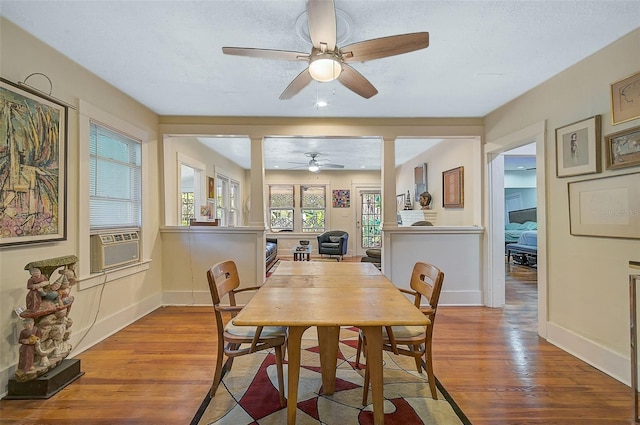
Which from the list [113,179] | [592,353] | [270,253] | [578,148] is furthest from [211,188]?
[592,353]

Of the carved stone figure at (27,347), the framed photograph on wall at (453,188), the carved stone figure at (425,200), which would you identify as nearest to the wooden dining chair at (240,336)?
the carved stone figure at (27,347)

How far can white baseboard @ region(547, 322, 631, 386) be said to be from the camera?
6.76 feet

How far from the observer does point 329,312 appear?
1347 mm

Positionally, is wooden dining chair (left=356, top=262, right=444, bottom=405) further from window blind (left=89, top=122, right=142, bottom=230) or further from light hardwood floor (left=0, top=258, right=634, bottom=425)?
window blind (left=89, top=122, right=142, bottom=230)

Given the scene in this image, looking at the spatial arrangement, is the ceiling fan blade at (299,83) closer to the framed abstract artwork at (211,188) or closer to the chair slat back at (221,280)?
the chair slat back at (221,280)

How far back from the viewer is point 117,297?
2.93 meters

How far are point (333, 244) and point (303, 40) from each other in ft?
18.2

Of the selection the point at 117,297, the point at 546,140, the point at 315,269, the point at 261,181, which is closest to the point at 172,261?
the point at 117,297

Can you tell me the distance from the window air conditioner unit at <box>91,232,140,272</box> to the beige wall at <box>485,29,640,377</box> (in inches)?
159

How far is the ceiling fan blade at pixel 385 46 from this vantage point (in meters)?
1.60

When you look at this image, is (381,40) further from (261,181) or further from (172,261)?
(172,261)

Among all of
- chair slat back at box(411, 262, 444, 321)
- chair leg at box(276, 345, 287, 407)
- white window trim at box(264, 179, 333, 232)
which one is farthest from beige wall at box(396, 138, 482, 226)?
chair leg at box(276, 345, 287, 407)

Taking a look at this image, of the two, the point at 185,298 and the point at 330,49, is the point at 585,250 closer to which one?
the point at 330,49

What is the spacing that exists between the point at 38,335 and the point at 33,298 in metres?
0.24
